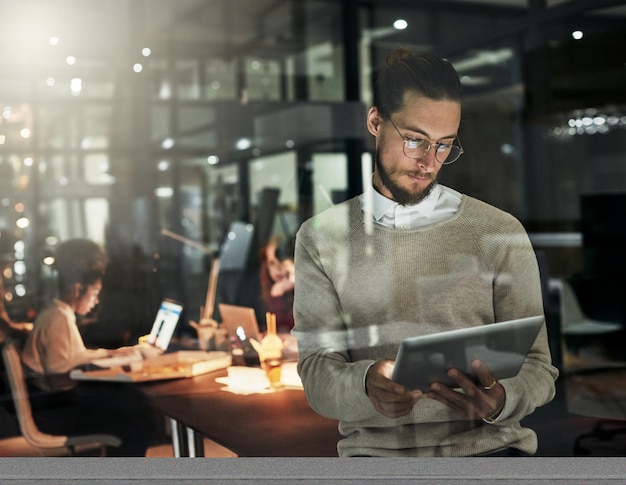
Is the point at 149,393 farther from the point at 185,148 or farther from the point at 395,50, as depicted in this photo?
the point at 185,148

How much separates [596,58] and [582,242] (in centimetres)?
87

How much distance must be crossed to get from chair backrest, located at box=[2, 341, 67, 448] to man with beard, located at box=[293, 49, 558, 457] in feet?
4.99

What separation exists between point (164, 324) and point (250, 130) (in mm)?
1349

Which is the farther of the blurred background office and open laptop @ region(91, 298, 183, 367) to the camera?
open laptop @ region(91, 298, 183, 367)

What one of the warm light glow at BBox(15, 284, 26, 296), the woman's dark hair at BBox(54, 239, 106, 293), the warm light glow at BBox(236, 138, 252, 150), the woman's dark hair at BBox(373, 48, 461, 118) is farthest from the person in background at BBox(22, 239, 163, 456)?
the woman's dark hair at BBox(373, 48, 461, 118)

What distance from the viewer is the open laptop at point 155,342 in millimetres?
3707

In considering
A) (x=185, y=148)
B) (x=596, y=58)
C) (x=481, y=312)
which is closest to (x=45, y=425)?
(x=481, y=312)

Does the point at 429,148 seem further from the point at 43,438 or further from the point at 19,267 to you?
the point at 19,267

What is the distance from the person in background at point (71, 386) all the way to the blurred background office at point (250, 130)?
13 centimetres

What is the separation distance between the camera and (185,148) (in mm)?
5980

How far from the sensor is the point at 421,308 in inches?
108

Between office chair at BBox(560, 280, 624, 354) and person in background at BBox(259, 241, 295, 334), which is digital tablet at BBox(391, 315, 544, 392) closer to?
Result: person in background at BBox(259, 241, 295, 334)

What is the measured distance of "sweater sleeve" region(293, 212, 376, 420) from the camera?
2.76 meters

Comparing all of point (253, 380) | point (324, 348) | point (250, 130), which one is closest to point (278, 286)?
point (253, 380)
